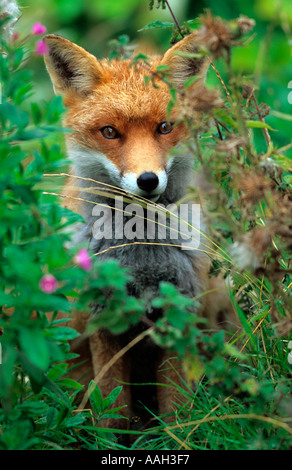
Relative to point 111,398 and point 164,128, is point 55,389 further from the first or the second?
point 164,128

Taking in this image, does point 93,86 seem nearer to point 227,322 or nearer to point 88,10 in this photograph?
point 227,322

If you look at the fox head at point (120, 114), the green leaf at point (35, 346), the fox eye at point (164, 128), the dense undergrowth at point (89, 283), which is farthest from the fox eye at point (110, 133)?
the green leaf at point (35, 346)

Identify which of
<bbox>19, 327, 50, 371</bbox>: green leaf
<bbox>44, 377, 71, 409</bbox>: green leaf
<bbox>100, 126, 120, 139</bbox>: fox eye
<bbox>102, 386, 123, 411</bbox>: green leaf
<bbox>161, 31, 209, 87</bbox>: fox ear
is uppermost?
<bbox>161, 31, 209, 87</bbox>: fox ear

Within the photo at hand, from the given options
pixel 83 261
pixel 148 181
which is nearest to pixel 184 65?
pixel 148 181

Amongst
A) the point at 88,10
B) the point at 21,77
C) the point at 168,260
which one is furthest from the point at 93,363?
the point at 88,10

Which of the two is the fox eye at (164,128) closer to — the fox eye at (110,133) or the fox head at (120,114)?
the fox head at (120,114)

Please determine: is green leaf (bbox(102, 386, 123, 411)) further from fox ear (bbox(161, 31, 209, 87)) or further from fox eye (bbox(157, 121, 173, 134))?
fox ear (bbox(161, 31, 209, 87))

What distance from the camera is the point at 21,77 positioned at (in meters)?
1.50

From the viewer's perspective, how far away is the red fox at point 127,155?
2.29 m

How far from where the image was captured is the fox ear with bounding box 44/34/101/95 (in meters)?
2.38

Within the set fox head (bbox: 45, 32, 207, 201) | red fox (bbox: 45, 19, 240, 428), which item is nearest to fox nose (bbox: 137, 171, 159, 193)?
fox head (bbox: 45, 32, 207, 201)

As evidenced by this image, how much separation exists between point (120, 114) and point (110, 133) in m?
0.10

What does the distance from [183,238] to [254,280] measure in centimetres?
46

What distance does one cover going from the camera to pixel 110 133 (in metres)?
2.34
